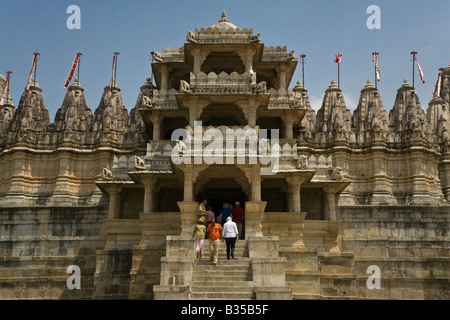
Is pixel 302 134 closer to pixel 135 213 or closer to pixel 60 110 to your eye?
pixel 135 213

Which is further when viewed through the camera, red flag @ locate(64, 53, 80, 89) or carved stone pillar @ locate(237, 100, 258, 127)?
red flag @ locate(64, 53, 80, 89)

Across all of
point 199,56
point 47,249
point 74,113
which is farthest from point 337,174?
point 74,113

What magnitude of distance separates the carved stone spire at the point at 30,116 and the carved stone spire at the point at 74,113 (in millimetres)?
1067

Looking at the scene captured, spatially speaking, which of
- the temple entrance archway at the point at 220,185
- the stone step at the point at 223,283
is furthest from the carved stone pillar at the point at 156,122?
the stone step at the point at 223,283

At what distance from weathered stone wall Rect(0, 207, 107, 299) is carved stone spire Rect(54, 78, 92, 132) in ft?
25.7

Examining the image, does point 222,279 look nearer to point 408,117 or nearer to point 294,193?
point 294,193

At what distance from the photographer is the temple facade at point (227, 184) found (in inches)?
925

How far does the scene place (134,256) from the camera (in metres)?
24.8

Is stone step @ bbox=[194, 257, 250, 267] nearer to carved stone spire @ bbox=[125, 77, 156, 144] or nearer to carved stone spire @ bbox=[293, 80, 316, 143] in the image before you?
carved stone spire @ bbox=[293, 80, 316, 143]

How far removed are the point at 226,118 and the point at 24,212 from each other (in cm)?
1363

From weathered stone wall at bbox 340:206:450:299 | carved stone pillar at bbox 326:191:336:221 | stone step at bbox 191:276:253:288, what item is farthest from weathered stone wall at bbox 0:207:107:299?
weathered stone wall at bbox 340:206:450:299

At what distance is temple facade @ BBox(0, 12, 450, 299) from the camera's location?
925 inches

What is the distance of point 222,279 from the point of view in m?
19.1
